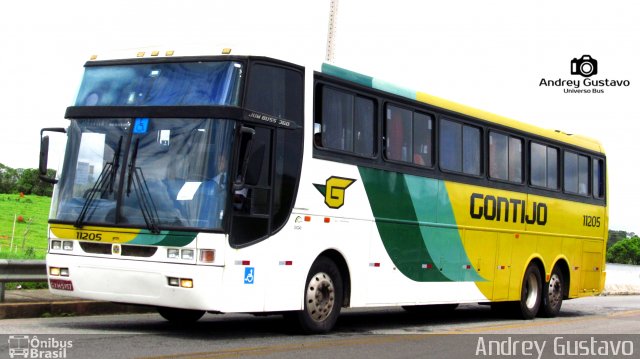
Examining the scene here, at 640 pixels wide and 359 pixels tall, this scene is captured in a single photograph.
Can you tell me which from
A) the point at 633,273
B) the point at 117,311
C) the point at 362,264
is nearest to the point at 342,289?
the point at 362,264

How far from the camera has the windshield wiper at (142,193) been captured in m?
10.4

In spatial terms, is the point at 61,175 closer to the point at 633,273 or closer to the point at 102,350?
the point at 102,350

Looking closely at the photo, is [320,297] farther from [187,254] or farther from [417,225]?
[417,225]

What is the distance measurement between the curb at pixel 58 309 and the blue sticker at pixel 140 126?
3.00 metres

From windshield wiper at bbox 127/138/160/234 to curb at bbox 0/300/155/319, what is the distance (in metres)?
2.61

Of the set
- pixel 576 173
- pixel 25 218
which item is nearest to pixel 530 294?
pixel 576 173

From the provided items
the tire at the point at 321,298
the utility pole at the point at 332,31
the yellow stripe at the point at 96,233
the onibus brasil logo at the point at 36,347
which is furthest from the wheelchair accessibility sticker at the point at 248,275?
the utility pole at the point at 332,31

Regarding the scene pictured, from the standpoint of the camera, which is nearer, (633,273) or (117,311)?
(117,311)

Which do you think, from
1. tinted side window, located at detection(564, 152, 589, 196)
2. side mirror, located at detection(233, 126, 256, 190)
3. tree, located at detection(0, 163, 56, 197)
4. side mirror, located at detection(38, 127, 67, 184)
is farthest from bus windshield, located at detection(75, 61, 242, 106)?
tree, located at detection(0, 163, 56, 197)

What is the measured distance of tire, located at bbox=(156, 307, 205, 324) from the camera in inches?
488

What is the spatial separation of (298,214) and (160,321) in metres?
3.05

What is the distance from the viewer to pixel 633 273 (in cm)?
3706

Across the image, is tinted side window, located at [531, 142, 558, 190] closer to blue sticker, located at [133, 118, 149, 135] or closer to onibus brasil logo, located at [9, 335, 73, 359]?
blue sticker, located at [133, 118, 149, 135]

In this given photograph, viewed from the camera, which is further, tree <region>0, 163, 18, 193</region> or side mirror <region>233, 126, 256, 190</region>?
tree <region>0, 163, 18, 193</region>
